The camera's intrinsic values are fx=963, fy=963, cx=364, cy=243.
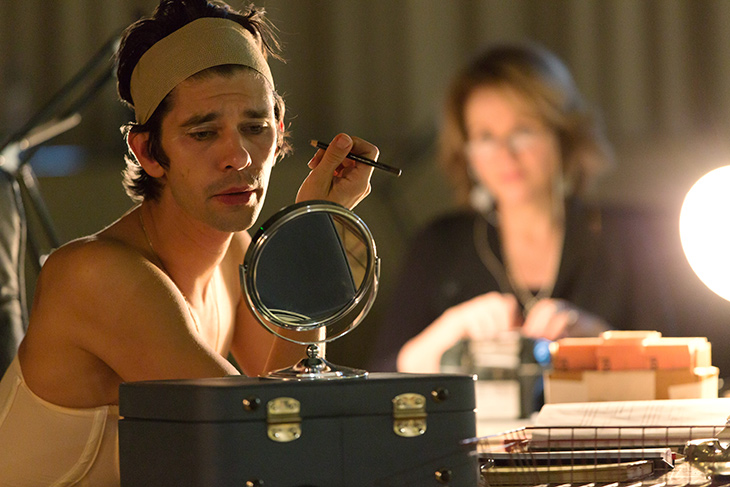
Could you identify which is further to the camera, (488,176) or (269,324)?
(488,176)

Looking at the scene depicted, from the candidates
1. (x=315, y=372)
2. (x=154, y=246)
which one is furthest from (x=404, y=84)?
(x=315, y=372)

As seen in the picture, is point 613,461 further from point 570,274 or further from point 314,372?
point 570,274

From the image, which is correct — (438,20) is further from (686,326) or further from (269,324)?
(269,324)

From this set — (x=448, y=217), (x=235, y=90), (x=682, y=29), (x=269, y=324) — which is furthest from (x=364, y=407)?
(x=682, y=29)

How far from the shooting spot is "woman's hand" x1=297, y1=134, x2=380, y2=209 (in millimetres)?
1049

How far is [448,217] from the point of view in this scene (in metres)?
2.93

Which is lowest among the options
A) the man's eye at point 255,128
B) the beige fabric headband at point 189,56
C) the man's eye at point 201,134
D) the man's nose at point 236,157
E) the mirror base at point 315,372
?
the mirror base at point 315,372

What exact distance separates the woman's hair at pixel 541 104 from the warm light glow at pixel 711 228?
123cm

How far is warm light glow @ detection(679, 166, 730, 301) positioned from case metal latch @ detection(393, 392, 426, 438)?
822mm

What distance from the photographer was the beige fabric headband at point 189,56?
1.11 metres

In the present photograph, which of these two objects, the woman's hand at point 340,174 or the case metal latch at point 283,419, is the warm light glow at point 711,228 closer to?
the woman's hand at point 340,174

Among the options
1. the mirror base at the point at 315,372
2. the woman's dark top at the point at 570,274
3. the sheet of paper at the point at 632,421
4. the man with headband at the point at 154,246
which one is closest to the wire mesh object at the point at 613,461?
the sheet of paper at the point at 632,421

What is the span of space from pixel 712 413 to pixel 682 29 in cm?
234

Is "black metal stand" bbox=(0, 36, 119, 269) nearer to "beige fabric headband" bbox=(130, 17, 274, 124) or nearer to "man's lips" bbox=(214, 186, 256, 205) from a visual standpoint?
"beige fabric headband" bbox=(130, 17, 274, 124)
